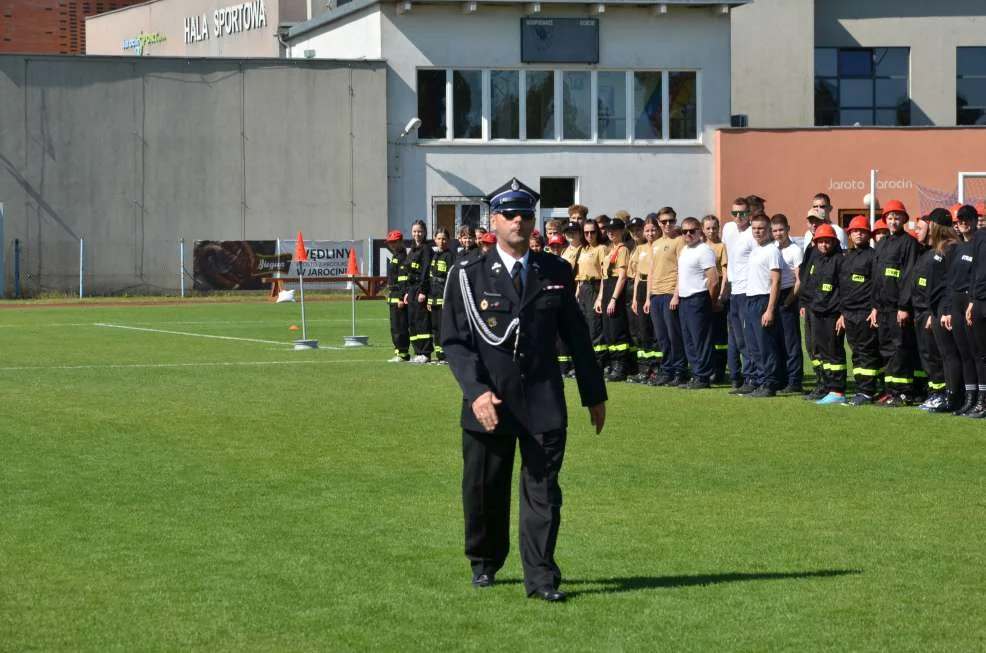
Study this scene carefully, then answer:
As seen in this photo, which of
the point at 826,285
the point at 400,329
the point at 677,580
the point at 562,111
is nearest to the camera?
the point at 677,580

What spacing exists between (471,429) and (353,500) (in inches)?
126

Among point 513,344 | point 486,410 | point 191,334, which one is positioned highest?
point 513,344

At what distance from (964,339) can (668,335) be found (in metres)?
5.20

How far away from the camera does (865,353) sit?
18.2 meters

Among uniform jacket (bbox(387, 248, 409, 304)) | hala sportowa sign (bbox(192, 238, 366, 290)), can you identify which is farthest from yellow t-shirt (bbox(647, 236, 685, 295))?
hala sportowa sign (bbox(192, 238, 366, 290))

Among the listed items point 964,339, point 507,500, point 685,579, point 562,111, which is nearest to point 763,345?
point 964,339

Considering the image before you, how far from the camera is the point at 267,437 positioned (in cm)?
1521

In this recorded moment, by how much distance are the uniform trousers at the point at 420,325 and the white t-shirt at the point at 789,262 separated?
20.9ft

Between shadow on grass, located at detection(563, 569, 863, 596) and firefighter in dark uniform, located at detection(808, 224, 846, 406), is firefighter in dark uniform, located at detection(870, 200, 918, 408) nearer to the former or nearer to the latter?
firefighter in dark uniform, located at detection(808, 224, 846, 406)

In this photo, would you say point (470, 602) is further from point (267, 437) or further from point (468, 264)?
point (267, 437)

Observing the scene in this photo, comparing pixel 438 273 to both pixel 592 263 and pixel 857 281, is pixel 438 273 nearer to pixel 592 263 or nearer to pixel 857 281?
pixel 592 263

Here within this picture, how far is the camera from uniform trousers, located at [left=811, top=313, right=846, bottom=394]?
18.5 meters

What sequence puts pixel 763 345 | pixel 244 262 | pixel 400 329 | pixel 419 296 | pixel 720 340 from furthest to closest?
pixel 244 262
pixel 400 329
pixel 419 296
pixel 720 340
pixel 763 345

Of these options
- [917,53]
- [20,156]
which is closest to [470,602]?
[20,156]
